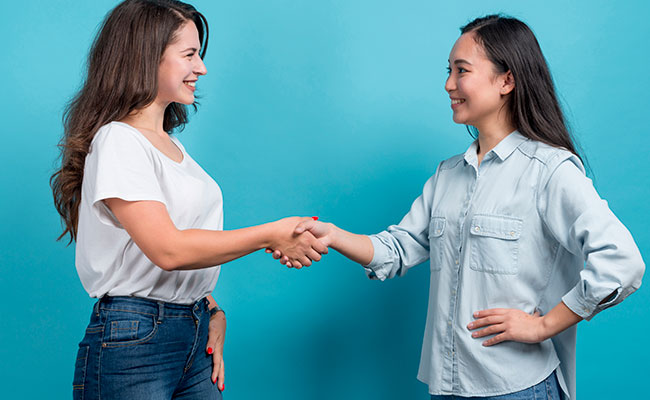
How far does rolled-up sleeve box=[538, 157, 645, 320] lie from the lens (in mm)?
1401

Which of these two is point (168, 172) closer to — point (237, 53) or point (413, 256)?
point (413, 256)

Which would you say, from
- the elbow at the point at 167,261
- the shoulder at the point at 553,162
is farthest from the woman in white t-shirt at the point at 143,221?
the shoulder at the point at 553,162

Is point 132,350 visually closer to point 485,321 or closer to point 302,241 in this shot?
point 302,241

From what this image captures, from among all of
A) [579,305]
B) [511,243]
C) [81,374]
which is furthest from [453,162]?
[81,374]

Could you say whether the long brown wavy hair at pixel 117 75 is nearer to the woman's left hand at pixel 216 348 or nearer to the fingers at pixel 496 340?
the woman's left hand at pixel 216 348

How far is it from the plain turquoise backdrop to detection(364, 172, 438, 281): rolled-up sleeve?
52 cm

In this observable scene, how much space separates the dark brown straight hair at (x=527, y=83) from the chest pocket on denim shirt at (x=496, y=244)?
267 millimetres

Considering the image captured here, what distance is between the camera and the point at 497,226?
158cm

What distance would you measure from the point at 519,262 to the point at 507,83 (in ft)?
1.72

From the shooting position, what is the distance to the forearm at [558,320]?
4.84 ft

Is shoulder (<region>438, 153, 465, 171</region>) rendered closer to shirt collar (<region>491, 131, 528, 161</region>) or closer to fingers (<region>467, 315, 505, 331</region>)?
shirt collar (<region>491, 131, 528, 161</region>)

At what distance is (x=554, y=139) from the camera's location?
1.64m

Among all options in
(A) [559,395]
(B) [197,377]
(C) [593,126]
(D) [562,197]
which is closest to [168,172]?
(B) [197,377]

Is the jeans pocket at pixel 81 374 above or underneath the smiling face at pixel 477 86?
underneath
